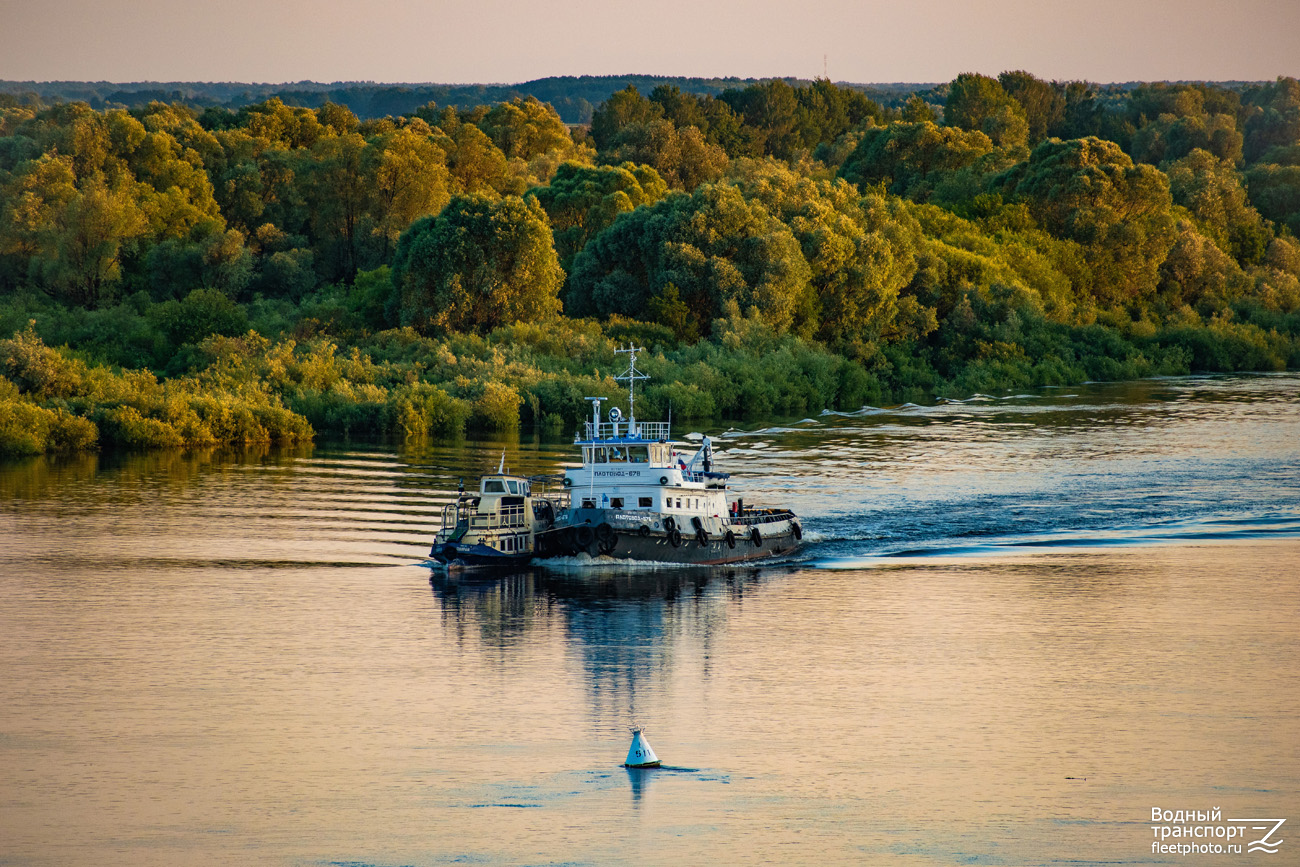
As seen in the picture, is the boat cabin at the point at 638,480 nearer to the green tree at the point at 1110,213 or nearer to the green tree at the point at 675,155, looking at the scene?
the green tree at the point at 1110,213

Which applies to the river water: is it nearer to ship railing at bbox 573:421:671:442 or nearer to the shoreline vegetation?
ship railing at bbox 573:421:671:442

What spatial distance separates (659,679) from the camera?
39.3 m

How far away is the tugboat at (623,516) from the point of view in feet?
177

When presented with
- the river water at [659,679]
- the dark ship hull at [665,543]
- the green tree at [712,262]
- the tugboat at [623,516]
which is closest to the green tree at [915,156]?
the green tree at [712,262]

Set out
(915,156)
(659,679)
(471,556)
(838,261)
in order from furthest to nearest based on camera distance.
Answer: (915,156) < (838,261) < (471,556) < (659,679)

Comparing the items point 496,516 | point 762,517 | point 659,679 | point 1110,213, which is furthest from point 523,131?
point 659,679

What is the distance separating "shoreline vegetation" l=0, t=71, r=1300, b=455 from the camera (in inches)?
3681

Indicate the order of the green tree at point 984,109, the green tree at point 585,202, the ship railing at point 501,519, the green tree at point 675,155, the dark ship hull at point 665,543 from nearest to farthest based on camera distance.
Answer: the ship railing at point 501,519 < the dark ship hull at point 665,543 < the green tree at point 585,202 < the green tree at point 675,155 < the green tree at point 984,109

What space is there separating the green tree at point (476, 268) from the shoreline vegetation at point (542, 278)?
21 centimetres

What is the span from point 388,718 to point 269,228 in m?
100

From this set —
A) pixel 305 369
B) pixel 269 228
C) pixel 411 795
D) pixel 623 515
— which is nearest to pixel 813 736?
pixel 411 795

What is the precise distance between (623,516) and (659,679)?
15651 mm

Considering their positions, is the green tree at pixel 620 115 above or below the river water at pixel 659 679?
above

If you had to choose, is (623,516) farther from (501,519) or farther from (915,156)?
(915,156)
